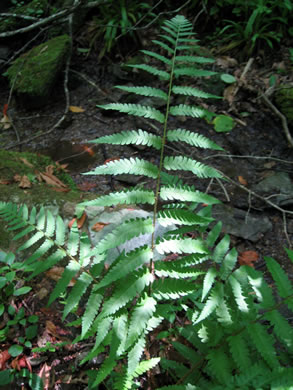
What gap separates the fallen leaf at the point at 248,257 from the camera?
9.01 ft

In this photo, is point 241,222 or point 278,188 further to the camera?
point 278,188

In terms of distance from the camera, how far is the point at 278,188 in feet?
11.4

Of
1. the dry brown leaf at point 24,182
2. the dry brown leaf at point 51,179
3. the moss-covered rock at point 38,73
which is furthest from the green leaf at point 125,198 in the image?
the moss-covered rock at point 38,73

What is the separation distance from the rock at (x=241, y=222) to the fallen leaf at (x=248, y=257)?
20 cm

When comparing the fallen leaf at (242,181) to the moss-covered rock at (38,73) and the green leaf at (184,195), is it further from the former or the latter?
the moss-covered rock at (38,73)

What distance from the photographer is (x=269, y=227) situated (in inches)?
125

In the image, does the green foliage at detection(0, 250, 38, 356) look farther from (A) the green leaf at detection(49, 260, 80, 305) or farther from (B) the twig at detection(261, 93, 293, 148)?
(B) the twig at detection(261, 93, 293, 148)

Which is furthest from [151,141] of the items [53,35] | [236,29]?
[53,35]

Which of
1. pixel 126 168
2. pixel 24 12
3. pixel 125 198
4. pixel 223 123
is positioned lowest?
pixel 223 123

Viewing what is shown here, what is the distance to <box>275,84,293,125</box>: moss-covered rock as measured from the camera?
406 centimetres

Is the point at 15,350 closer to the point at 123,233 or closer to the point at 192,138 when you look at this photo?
the point at 123,233

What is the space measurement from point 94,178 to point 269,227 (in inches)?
80.4

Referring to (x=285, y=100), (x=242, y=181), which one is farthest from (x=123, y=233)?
(x=285, y=100)

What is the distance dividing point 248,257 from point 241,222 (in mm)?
466
